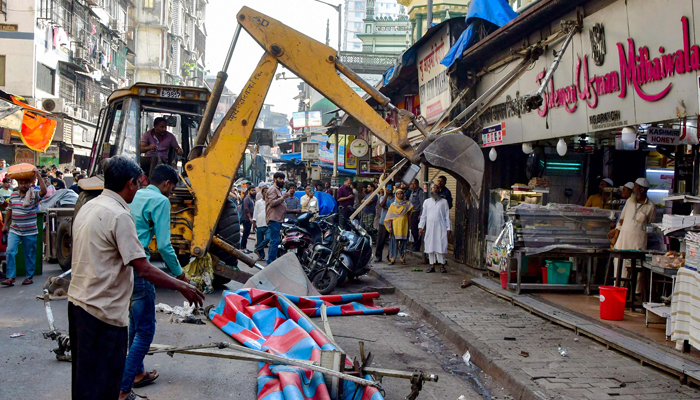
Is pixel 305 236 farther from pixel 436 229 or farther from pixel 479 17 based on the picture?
pixel 479 17

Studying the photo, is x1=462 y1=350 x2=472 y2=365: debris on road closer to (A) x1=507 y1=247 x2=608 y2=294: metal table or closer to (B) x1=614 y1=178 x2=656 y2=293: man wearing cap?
(A) x1=507 y1=247 x2=608 y2=294: metal table

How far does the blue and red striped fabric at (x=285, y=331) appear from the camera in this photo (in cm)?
450

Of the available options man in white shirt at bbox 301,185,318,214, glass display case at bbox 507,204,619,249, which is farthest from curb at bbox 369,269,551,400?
man in white shirt at bbox 301,185,318,214

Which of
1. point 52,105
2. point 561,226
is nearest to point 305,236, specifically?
point 561,226

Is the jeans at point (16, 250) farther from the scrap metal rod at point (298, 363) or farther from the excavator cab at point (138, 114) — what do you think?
the scrap metal rod at point (298, 363)

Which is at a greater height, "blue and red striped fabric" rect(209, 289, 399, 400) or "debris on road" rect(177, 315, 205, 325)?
"blue and red striped fabric" rect(209, 289, 399, 400)

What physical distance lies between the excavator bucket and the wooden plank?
1.92m

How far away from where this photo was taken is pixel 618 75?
300 inches

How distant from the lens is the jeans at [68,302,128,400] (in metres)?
3.22

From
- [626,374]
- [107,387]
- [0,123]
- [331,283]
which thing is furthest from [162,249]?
[0,123]

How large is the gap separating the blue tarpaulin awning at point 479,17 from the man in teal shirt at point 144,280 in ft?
24.8

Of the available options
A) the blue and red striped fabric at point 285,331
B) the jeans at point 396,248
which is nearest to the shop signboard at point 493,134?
the jeans at point 396,248

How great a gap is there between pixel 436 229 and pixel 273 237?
133 inches

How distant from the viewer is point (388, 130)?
8.11m
